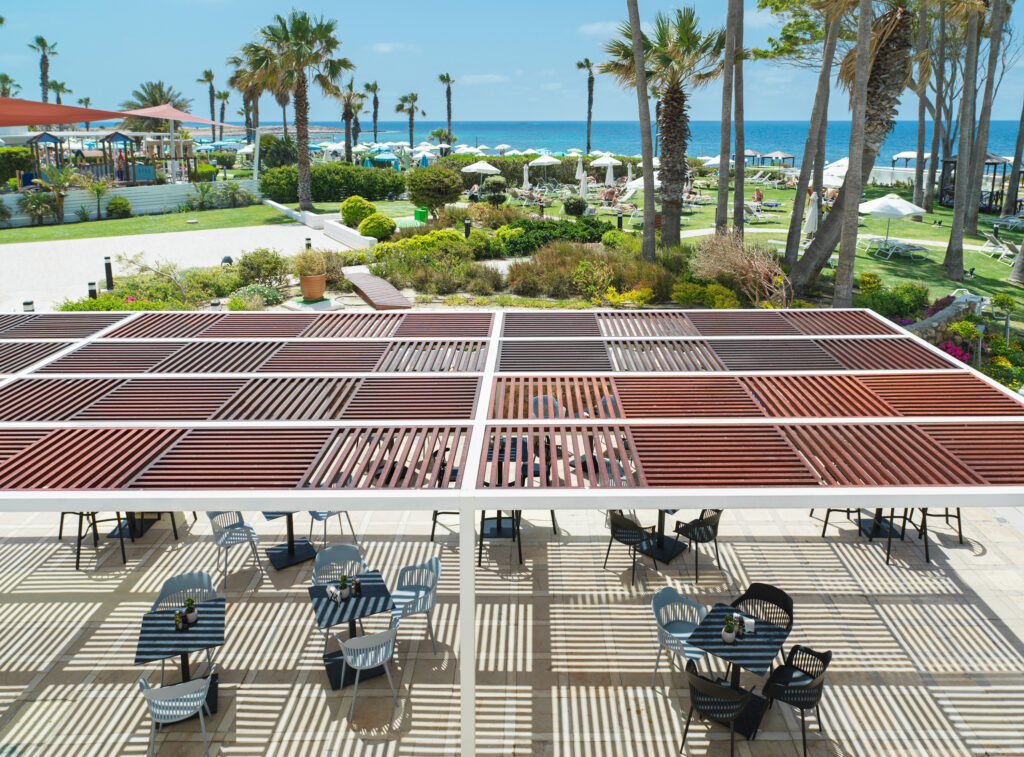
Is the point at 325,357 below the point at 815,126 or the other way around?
below

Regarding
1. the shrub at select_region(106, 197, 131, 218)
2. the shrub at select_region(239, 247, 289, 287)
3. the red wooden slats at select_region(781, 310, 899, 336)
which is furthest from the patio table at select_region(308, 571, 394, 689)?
the shrub at select_region(106, 197, 131, 218)

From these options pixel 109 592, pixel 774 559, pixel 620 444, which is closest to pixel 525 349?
pixel 620 444

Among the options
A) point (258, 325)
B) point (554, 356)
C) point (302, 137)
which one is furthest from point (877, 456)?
point (302, 137)

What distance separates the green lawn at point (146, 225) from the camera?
3158 centimetres

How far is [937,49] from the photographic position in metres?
35.2

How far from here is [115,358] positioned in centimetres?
905

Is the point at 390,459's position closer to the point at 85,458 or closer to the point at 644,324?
the point at 85,458

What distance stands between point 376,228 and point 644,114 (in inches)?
455

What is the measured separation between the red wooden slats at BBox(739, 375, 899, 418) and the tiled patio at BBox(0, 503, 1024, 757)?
8.31 ft

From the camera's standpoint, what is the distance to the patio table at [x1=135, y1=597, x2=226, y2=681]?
6.79m

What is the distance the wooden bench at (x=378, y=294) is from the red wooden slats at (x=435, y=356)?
8.15 m

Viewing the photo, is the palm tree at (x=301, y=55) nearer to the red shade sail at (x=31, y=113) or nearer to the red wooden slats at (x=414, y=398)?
the red shade sail at (x=31, y=113)

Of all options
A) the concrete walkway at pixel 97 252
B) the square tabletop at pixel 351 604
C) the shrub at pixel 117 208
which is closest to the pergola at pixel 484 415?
the square tabletop at pixel 351 604

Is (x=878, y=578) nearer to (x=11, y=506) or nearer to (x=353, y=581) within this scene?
(x=353, y=581)
